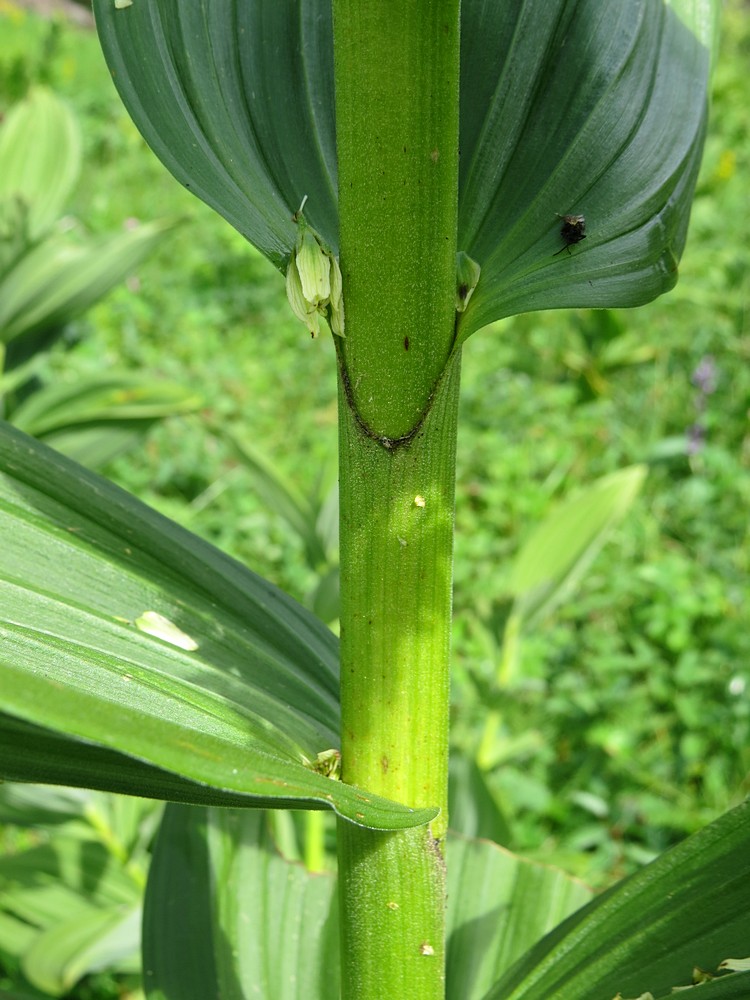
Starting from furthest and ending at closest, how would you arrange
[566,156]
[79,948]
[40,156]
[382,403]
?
1. [40,156]
2. [79,948]
3. [566,156]
4. [382,403]

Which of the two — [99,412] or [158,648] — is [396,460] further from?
[99,412]

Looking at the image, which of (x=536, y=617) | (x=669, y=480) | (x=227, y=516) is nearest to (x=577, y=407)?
(x=669, y=480)

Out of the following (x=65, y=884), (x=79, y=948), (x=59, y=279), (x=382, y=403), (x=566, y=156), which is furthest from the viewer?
(x=59, y=279)

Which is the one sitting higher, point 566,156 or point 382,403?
point 566,156

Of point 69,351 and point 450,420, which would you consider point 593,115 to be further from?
point 69,351

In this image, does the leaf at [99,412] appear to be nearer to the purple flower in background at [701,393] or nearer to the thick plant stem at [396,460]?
the thick plant stem at [396,460]

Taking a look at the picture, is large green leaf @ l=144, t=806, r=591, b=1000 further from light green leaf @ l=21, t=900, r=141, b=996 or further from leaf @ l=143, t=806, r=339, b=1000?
light green leaf @ l=21, t=900, r=141, b=996

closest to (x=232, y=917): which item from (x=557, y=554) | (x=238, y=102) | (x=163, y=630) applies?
(x=163, y=630)
